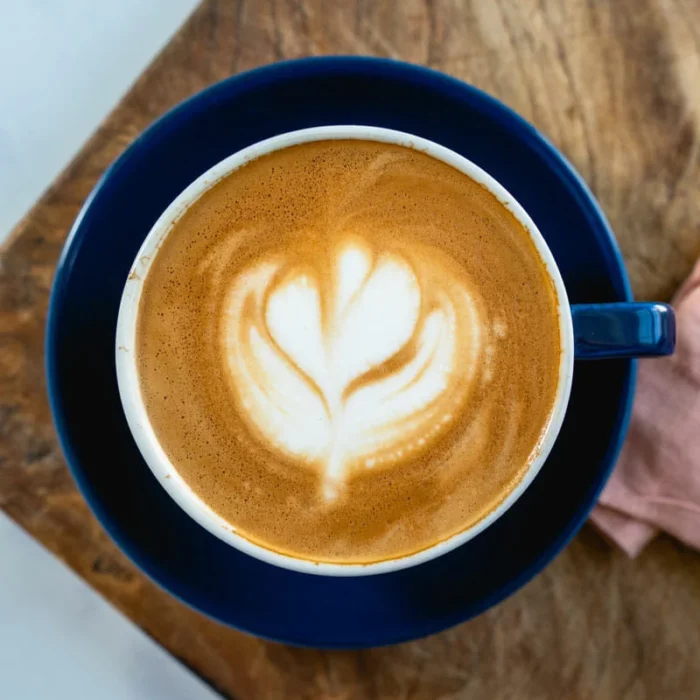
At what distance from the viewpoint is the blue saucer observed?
3.28ft

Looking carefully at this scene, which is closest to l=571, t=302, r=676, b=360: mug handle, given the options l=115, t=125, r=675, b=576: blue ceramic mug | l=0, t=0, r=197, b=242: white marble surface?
→ l=115, t=125, r=675, b=576: blue ceramic mug

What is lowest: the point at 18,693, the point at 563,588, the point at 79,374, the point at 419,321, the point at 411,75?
the point at 18,693

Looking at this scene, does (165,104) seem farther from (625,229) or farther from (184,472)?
(625,229)

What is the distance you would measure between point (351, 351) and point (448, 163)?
0.83 ft

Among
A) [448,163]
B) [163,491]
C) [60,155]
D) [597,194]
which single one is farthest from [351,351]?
[60,155]

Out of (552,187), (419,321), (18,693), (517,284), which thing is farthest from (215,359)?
(18,693)

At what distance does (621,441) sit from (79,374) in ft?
2.42

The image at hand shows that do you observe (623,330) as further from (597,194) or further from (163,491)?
(163,491)

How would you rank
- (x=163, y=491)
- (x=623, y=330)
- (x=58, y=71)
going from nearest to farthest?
1. (x=623, y=330)
2. (x=163, y=491)
3. (x=58, y=71)

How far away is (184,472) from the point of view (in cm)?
91

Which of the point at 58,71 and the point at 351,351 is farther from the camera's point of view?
the point at 58,71

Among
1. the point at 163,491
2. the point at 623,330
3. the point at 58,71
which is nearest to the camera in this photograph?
the point at 623,330

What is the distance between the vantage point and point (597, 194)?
1.14 meters

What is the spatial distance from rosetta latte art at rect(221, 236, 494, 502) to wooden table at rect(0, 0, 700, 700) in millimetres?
392
